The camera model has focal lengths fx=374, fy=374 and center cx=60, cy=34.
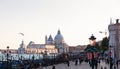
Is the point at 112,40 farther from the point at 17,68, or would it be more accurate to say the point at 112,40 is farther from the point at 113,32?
the point at 17,68

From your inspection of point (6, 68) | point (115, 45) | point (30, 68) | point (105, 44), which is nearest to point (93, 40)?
point (6, 68)

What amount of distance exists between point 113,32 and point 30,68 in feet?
129

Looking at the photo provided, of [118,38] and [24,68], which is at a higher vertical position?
[118,38]

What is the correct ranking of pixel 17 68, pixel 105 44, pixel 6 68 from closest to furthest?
pixel 6 68 → pixel 17 68 → pixel 105 44

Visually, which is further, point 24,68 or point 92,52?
point 24,68

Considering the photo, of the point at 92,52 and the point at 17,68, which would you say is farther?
the point at 17,68

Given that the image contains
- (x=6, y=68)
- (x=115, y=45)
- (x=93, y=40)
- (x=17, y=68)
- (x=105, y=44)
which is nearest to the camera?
(x=93, y=40)

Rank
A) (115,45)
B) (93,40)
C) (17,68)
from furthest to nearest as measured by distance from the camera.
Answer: (115,45) → (17,68) → (93,40)

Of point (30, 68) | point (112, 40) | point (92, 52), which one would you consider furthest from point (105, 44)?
point (92, 52)

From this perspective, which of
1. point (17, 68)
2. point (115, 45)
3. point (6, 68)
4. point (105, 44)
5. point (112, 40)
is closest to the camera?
point (6, 68)

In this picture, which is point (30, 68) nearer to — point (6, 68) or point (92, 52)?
point (6, 68)

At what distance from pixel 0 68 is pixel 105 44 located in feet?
198

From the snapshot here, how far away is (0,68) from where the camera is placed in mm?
46938

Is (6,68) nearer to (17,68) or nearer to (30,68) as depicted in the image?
(17,68)
